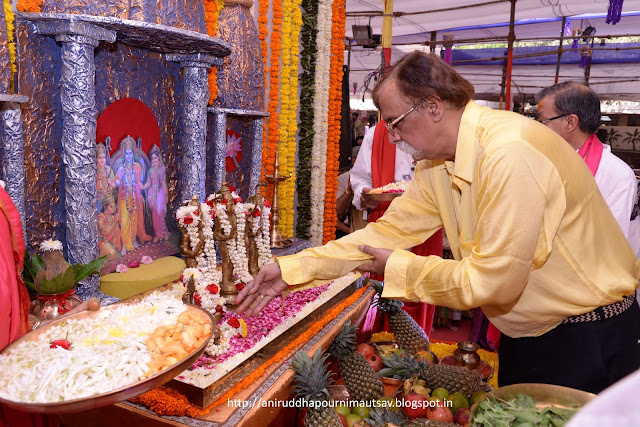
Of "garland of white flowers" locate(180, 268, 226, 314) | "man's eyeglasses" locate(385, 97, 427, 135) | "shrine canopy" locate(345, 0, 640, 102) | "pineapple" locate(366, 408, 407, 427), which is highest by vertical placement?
"shrine canopy" locate(345, 0, 640, 102)

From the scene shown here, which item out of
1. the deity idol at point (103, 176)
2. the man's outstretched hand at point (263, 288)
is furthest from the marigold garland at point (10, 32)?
the man's outstretched hand at point (263, 288)

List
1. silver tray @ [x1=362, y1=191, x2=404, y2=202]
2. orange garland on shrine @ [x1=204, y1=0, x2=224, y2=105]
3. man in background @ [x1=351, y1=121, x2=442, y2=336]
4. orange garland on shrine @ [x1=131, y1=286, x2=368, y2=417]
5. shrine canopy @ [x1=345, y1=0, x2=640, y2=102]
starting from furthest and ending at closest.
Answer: shrine canopy @ [x1=345, y1=0, x2=640, y2=102], man in background @ [x1=351, y1=121, x2=442, y2=336], silver tray @ [x1=362, y1=191, x2=404, y2=202], orange garland on shrine @ [x1=204, y1=0, x2=224, y2=105], orange garland on shrine @ [x1=131, y1=286, x2=368, y2=417]

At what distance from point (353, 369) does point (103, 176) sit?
179cm

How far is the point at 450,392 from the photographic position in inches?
91.1

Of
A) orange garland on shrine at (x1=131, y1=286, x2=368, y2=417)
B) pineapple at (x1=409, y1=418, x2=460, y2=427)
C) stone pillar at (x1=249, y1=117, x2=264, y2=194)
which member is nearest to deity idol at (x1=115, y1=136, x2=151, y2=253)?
stone pillar at (x1=249, y1=117, x2=264, y2=194)

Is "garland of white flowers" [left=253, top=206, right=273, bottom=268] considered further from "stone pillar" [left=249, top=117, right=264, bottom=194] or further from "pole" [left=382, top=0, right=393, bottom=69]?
"pole" [left=382, top=0, right=393, bottom=69]

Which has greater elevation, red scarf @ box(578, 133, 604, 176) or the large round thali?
red scarf @ box(578, 133, 604, 176)

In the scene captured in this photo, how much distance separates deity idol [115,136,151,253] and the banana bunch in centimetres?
190

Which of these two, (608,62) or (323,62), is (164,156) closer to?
(323,62)

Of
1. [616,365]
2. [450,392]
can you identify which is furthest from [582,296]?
[450,392]

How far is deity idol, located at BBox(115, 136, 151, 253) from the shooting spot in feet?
9.84

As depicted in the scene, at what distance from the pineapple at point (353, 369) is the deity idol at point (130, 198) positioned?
148 centimetres

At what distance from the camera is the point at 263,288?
73.2 inches

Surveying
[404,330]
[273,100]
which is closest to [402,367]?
[404,330]
